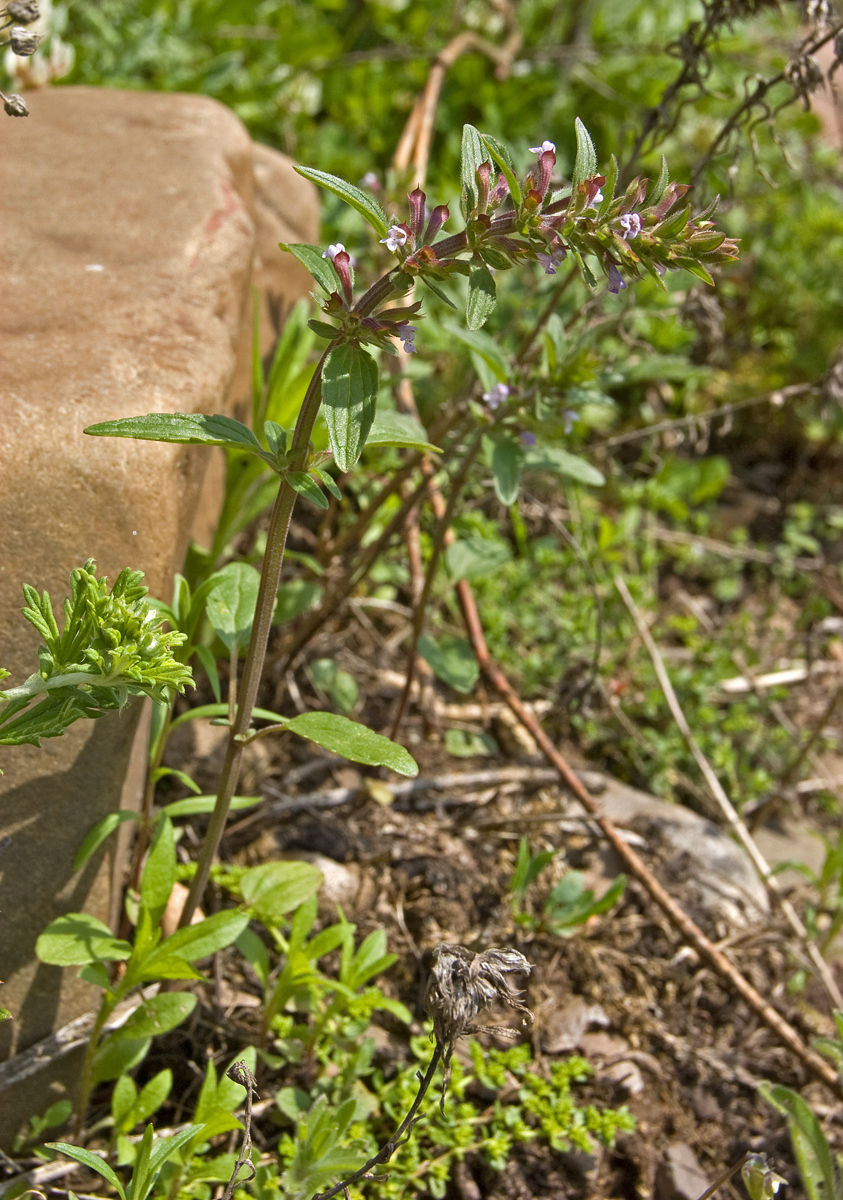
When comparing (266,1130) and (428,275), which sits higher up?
(428,275)

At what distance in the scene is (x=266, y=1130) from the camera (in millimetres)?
2145

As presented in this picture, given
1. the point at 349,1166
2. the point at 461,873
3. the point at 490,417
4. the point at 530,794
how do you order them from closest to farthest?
the point at 349,1166
the point at 490,417
the point at 461,873
the point at 530,794

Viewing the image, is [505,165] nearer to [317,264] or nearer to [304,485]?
[317,264]

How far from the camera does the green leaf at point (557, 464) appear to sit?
245 centimetres

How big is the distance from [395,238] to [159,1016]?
1488 mm

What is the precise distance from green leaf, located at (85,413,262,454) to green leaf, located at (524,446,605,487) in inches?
38.6

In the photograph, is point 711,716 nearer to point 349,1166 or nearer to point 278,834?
point 278,834

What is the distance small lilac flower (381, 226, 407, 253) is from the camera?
1468 mm

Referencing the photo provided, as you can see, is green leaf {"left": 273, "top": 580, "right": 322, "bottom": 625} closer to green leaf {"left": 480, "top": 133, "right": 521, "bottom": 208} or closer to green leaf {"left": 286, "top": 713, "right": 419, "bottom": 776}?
green leaf {"left": 286, "top": 713, "right": 419, "bottom": 776}

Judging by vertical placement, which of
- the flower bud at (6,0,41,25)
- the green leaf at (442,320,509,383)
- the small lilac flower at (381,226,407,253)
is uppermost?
the flower bud at (6,0,41,25)

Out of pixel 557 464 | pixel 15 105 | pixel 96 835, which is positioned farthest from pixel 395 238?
pixel 96 835

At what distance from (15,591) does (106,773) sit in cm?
40

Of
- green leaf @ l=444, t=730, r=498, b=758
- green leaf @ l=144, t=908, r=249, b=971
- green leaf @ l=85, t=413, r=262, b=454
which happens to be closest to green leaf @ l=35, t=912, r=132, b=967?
green leaf @ l=144, t=908, r=249, b=971

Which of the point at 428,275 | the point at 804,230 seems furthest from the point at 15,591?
the point at 804,230
